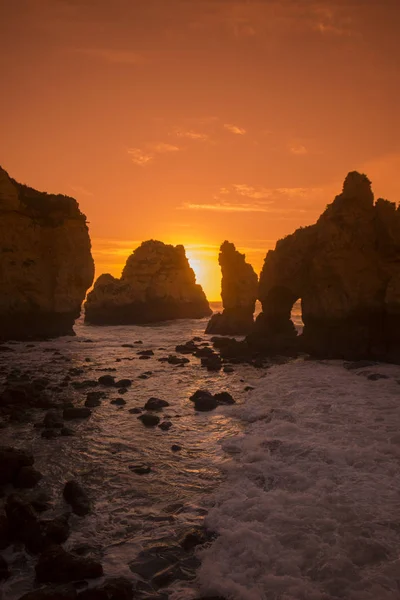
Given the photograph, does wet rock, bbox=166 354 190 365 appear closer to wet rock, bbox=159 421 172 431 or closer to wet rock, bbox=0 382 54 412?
wet rock, bbox=0 382 54 412

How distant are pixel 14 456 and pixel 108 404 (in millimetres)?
7156

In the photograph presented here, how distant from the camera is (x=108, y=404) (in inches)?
701

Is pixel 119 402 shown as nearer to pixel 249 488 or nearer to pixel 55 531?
pixel 249 488

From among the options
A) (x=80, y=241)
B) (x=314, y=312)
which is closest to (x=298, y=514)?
(x=314, y=312)

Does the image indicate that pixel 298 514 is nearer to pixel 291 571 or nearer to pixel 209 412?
pixel 291 571

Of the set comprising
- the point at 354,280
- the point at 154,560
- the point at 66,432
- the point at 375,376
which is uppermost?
the point at 354,280

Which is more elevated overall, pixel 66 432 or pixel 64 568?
pixel 66 432

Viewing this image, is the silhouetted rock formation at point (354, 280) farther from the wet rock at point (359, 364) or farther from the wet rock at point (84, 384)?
the wet rock at point (84, 384)

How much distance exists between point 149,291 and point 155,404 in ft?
158

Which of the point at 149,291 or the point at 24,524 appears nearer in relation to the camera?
the point at 24,524

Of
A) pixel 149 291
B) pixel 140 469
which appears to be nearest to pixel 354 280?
pixel 140 469

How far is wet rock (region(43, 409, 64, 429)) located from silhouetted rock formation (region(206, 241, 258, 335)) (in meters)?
33.5

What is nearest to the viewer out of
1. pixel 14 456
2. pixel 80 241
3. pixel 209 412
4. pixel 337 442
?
pixel 14 456

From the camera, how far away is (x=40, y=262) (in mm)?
39750
